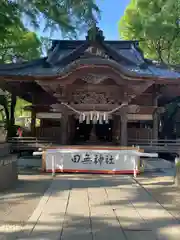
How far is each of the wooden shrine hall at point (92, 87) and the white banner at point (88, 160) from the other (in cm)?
259

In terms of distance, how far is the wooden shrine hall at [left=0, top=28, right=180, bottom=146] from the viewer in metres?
12.1

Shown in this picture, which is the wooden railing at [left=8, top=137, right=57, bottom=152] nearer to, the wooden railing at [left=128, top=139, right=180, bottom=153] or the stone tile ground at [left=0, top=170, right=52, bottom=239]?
the stone tile ground at [left=0, top=170, right=52, bottom=239]

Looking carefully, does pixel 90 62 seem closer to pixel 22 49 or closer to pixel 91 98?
pixel 91 98

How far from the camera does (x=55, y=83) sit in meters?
12.4

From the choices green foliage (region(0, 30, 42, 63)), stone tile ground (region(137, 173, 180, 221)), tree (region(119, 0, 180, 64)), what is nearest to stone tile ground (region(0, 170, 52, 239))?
stone tile ground (region(137, 173, 180, 221))

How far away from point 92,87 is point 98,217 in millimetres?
8917

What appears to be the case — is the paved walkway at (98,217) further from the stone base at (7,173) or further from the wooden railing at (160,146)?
the wooden railing at (160,146)

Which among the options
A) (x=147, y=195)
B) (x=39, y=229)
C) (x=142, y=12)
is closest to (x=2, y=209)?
(x=39, y=229)

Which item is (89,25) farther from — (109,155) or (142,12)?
(142,12)

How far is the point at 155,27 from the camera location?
20.3m

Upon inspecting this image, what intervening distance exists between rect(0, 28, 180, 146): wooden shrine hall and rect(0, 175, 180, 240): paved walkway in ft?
18.8

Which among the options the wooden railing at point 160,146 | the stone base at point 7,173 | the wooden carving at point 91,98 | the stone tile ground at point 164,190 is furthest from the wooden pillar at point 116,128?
the stone base at point 7,173

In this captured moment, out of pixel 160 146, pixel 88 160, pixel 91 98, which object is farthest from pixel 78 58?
pixel 88 160

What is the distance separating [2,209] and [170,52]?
20.4m
